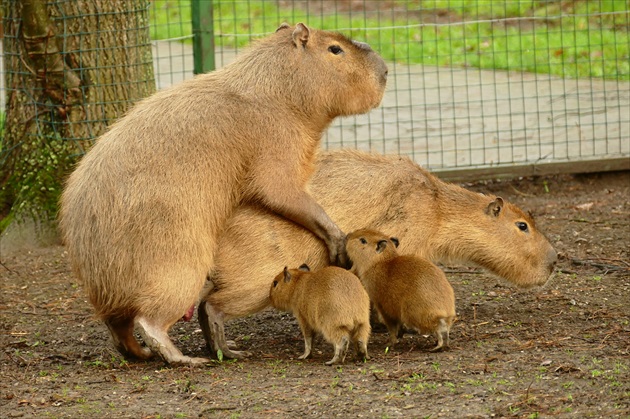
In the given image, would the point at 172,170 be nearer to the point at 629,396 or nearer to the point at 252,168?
the point at 252,168

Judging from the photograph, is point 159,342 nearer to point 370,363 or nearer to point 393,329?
point 370,363

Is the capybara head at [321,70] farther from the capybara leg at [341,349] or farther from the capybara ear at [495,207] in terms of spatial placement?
the capybara leg at [341,349]

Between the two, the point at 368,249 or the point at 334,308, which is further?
the point at 368,249

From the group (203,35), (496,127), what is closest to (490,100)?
(496,127)

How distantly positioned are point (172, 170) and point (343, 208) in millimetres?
1037

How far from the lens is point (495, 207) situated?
241 inches

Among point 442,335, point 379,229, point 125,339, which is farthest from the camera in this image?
point 379,229

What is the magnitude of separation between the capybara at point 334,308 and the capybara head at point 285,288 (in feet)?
0.04

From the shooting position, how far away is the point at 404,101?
38.9 feet

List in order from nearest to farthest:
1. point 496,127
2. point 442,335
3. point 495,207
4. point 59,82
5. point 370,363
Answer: point 370,363 < point 442,335 < point 495,207 < point 59,82 < point 496,127

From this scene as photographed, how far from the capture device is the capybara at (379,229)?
5.52m

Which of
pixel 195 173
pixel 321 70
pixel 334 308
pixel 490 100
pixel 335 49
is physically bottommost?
pixel 334 308

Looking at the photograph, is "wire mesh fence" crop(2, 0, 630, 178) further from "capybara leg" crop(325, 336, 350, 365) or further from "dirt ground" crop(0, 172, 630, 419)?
"capybara leg" crop(325, 336, 350, 365)

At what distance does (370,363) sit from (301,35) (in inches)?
70.2
